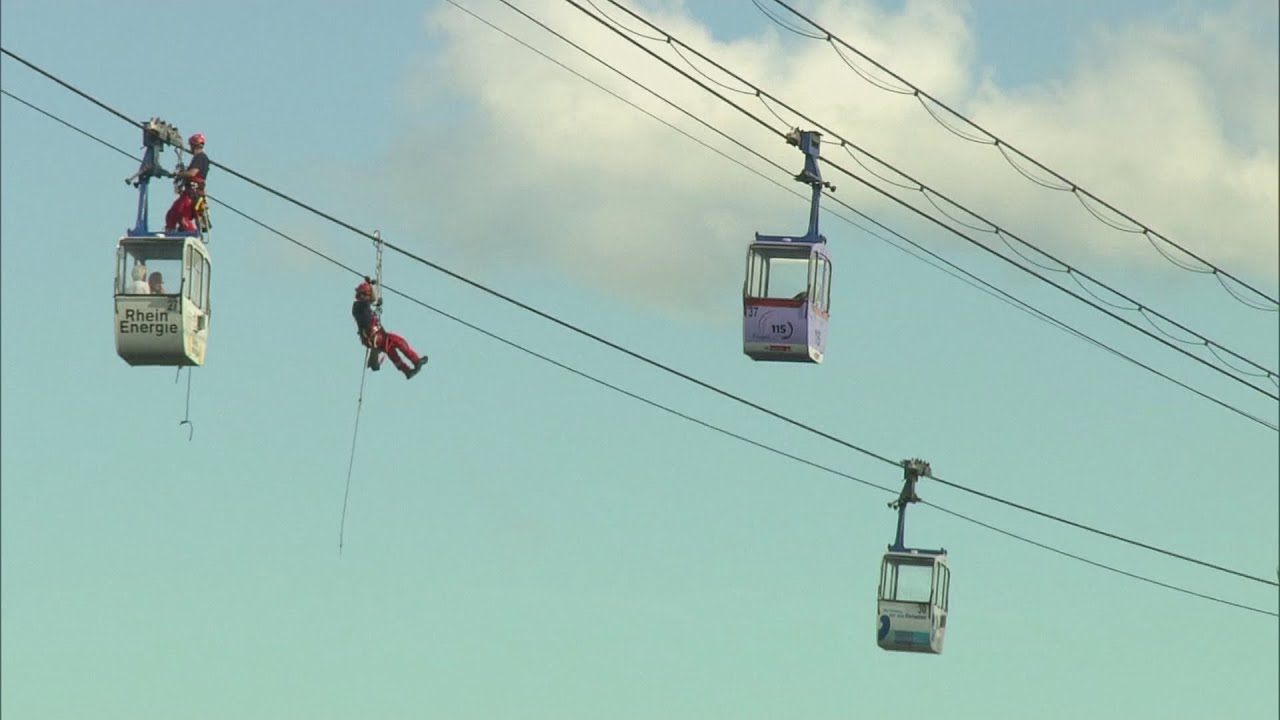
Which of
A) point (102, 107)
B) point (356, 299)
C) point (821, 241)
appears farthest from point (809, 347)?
point (102, 107)

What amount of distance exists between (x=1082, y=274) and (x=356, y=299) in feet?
39.3

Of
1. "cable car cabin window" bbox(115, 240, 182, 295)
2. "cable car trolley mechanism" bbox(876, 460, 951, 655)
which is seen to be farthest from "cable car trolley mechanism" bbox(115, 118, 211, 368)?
"cable car trolley mechanism" bbox(876, 460, 951, 655)

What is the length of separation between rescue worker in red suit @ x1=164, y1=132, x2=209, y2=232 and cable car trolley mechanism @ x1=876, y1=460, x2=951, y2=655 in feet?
61.9

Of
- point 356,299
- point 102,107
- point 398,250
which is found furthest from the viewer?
point 356,299

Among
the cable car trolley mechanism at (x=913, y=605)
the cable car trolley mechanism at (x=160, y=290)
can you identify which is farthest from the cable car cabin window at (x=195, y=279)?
the cable car trolley mechanism at (x=913, y=605)

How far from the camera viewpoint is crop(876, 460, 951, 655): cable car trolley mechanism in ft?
205

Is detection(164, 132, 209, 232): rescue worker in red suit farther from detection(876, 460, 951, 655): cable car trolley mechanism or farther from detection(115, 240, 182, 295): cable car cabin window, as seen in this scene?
detection(876, 460, 951, 655): cable car trolley mechanism

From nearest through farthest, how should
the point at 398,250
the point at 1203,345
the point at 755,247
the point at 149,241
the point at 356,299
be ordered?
the point at 398,250
the point at 149,241
the point at 356,299
the point at 755,247
the point at 1203,345

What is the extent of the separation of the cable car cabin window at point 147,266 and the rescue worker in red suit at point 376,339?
13.9 ft

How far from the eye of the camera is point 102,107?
4078 centimetres

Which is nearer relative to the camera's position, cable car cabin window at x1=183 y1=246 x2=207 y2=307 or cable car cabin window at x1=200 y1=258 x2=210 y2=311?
cable car cabin window at x1=183 y1=246 x2=207 y2=307

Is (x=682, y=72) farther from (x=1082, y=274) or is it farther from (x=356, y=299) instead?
(x=1082, y=274)

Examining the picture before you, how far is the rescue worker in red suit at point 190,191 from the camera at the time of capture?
48.2 metres

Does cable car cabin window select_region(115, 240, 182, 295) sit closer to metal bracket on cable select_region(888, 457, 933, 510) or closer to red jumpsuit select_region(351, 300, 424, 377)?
red jumpsuit select_region(351, 300, 424, 377)
